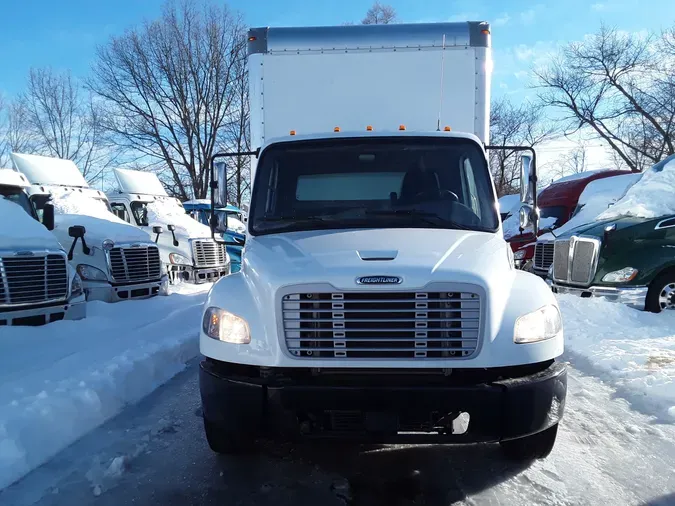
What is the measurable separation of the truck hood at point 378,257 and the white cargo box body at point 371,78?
6.85ft

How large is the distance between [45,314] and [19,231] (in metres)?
1.20

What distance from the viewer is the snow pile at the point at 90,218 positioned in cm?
984

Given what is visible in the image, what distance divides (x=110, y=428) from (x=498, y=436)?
2963 mm

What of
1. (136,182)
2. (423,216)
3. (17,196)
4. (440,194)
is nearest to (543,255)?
(440,194)

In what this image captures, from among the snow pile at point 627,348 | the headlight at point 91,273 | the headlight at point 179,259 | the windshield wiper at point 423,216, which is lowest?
the snow pile at point 627,348

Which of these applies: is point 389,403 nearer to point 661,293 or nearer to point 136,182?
point 661,293

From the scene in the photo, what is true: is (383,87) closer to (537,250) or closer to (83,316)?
(83,316)

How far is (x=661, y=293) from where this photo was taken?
7.38 meters

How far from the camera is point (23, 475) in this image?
10.9 ft

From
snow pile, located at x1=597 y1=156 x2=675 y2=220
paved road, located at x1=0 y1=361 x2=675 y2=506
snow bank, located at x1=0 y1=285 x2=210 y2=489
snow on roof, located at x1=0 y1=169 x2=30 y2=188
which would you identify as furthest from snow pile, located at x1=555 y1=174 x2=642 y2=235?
snow on roof, located at x1=0 y1=169 x2=30 y2=188

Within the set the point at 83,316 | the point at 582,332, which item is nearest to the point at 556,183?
the point at 582,332

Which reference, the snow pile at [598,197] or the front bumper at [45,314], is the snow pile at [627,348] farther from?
the front bumper at [45,314]

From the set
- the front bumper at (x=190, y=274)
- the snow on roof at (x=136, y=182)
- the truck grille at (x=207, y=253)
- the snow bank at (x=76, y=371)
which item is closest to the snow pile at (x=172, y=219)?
the truck grille at (x=207, y=253)

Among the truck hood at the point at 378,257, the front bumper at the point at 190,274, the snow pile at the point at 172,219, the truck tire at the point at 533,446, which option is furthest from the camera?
the snow pile at the point at 172,219
